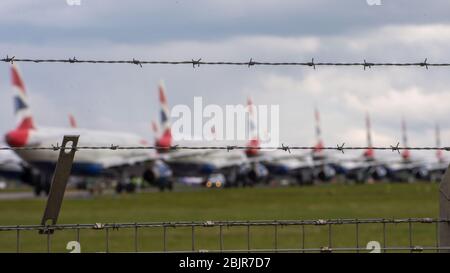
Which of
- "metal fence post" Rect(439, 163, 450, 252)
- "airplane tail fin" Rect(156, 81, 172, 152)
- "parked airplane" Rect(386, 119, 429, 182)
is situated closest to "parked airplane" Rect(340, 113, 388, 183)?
"parked airplane" Rect(386, 119, 429, 182)

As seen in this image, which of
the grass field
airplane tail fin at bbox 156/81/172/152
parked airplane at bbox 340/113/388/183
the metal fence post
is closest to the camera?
the metal fence post

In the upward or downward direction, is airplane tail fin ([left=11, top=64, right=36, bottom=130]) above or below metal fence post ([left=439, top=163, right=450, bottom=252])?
above

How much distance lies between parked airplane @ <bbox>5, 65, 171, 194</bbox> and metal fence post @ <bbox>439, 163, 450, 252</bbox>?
72.8m

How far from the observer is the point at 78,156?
9188 cm

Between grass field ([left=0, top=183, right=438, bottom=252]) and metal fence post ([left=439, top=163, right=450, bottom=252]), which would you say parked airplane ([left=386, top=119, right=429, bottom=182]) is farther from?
metal fence post ([left=439, top=163, right=450, bottom=252])

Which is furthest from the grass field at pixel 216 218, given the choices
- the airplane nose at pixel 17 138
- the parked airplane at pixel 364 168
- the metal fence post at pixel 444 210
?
the parked airplane at pixel 364 168

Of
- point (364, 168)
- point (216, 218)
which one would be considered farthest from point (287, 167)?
point (216, 218)

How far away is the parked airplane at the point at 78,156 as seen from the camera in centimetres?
8412

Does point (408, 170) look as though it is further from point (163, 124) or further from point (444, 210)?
point (444, 210)

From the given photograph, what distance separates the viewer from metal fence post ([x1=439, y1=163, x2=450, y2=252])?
299 inches

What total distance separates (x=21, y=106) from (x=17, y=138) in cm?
535

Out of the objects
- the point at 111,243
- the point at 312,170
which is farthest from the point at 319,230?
the point at 312,170

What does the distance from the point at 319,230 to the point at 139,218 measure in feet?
29.3
